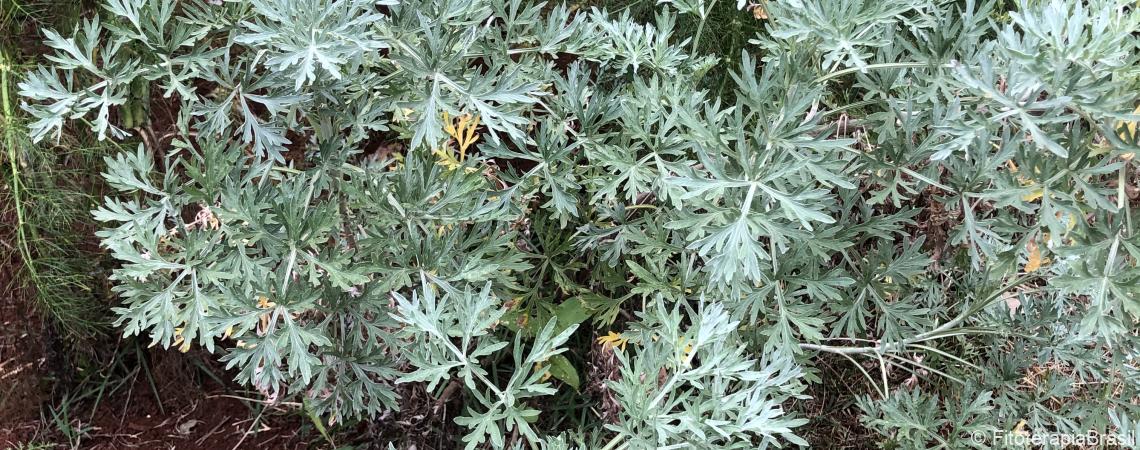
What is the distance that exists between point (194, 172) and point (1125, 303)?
119 cm

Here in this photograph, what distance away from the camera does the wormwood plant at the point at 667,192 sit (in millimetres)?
983

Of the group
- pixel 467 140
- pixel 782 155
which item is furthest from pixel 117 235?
pixel 782 155

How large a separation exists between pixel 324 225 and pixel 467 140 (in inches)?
25.8

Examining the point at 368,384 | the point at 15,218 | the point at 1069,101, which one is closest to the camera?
the point at 1069,101

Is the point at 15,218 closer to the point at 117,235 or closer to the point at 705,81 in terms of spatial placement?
the point at 117,235

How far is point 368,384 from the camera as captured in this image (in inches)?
51.8

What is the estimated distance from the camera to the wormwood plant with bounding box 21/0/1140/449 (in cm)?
98

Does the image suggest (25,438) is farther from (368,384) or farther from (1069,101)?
(1069,101)

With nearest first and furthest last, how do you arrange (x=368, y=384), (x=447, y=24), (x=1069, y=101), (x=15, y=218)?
(x=1069, y=101) → (x=447, y=24) → (x=368, y=384) → (x=15, y=218)

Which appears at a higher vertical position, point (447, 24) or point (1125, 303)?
point (447, 24)

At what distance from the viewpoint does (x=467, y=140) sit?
67.5 inches

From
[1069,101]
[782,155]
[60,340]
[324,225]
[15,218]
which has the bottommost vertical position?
[60,340]

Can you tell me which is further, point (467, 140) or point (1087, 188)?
point (467, 140)

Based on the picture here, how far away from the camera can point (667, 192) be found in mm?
1262
